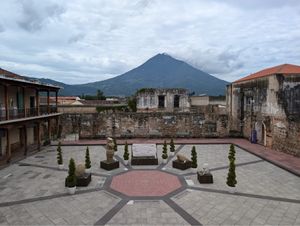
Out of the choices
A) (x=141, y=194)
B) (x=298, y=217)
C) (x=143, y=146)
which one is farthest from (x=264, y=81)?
(x=141, y=194)

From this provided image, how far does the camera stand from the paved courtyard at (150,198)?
Result: 769cm

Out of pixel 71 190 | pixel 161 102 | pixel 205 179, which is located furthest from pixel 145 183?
pixel 161 102

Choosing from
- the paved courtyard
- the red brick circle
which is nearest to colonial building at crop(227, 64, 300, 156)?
the paved courtyard

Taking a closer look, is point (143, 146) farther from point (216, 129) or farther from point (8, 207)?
point (216, 129)

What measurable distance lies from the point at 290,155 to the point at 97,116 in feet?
53.9

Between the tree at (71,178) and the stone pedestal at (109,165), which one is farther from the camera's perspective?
the stone pedestal at (109,165)

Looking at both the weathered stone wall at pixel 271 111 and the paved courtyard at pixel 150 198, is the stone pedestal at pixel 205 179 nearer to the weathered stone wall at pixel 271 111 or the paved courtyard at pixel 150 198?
the paved courtyard at pixel 150 198

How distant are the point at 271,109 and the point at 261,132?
2685 millimetres

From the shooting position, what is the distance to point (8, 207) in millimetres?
8539

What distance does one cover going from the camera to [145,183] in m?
11.0

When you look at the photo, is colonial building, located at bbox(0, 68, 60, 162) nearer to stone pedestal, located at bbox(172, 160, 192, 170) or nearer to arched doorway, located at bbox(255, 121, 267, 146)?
stone pedestal, located at bbox(172, 160, 192, 170)

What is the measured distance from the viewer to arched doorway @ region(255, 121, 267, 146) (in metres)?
18.8

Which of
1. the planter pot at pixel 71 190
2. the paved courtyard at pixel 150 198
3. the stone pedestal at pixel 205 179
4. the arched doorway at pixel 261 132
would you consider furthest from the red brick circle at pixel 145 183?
the arched doorway at pixel 261 132

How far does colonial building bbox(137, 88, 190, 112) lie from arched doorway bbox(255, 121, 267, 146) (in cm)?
1571
